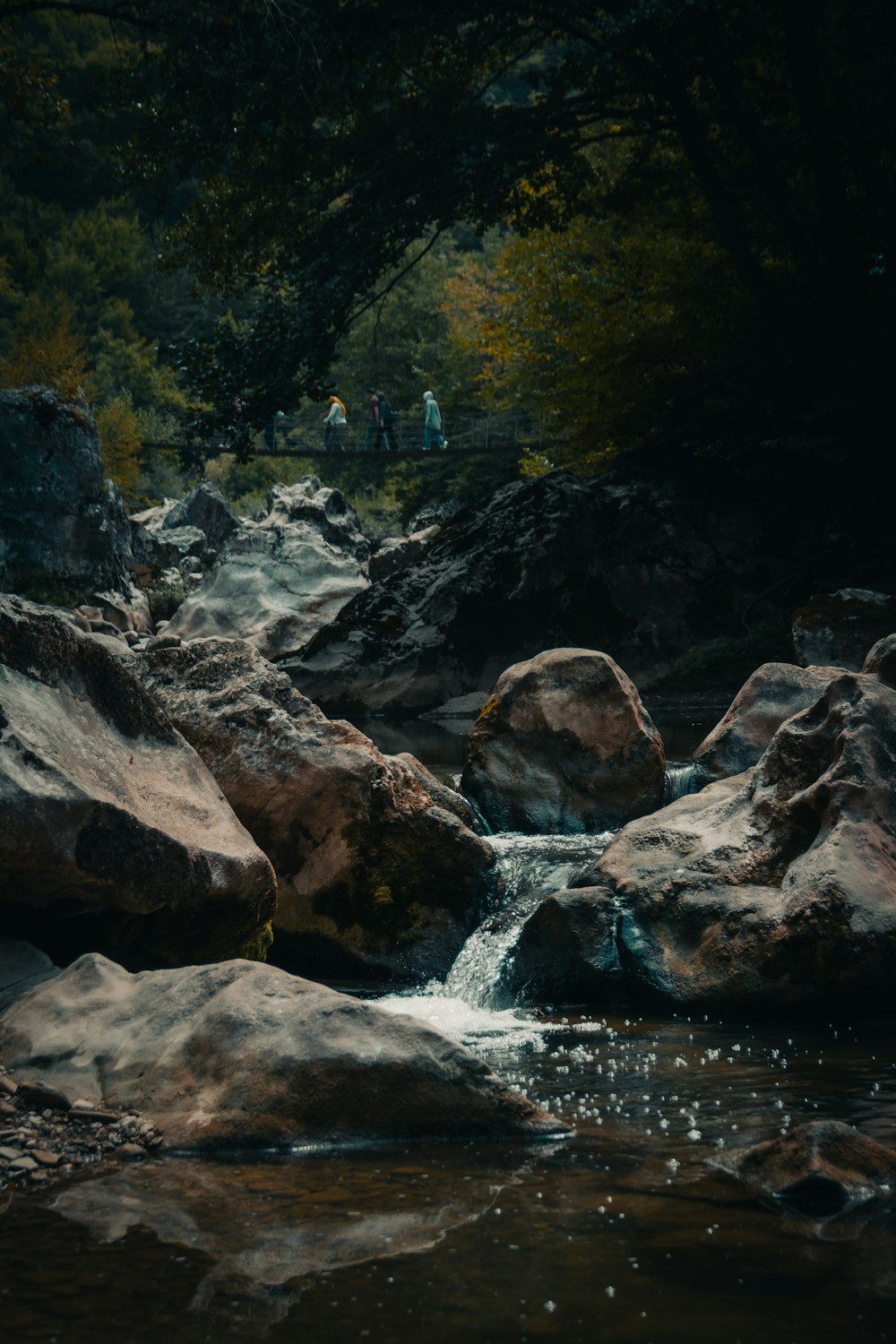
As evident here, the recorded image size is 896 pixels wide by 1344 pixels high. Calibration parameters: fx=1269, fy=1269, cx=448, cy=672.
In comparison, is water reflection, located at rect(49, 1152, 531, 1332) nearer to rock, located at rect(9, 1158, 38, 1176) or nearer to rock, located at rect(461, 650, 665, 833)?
rock, located at rect(9, 1158, 38, 1176)

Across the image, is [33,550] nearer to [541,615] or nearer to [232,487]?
[541,615]

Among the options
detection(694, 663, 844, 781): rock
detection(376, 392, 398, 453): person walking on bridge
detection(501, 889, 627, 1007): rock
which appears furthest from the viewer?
detection(376, 392, 398, 453): person walking on bridge

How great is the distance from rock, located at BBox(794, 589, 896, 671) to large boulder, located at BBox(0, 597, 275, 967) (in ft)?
31.0

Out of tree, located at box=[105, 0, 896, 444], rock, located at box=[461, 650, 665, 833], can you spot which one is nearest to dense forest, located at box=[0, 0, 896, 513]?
tree, located at box=[105, 0, 896, 444]

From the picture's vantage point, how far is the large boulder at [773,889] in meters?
5.41

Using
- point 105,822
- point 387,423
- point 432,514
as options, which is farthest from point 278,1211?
point 432,514

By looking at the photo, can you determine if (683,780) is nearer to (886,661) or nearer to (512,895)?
(886,661)

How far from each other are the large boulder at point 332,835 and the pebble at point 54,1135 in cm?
265

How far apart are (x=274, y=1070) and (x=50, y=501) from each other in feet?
69.2

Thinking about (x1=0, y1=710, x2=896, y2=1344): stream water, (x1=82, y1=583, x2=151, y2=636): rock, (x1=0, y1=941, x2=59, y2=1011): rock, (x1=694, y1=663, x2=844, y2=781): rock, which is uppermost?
(x1=82, y1=583, x2=151, y2=636): rock

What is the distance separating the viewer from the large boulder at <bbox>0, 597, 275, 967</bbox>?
4.65 m

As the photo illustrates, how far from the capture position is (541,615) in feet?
58.4

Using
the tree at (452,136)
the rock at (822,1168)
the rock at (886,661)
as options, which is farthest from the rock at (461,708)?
the rock at (822,1168)

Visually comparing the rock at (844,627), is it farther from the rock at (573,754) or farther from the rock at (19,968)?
the rock at (19,968)
